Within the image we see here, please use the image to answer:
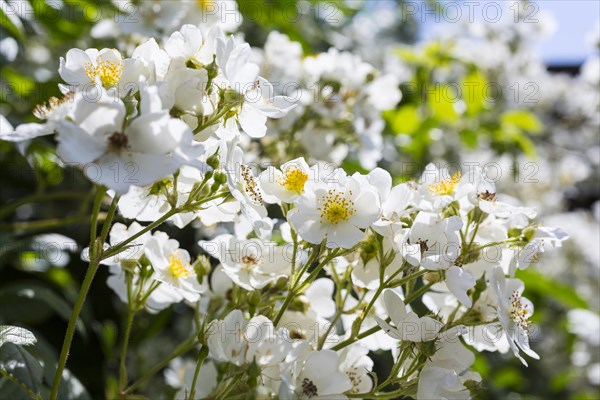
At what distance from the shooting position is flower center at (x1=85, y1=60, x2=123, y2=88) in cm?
113

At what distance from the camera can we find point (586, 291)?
459 centimetres

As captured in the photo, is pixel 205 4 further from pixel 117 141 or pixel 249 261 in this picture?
pixel 117 141

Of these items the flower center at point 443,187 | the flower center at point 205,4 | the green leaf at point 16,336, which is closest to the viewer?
the green leaf at point 16,336

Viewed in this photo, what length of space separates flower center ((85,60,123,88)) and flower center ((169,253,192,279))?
0.38 m

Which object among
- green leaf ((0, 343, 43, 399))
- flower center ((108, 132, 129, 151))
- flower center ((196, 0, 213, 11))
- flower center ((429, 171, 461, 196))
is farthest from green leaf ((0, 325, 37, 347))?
flower center ((196, 0, 213, 11))

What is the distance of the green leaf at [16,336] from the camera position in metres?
1.11

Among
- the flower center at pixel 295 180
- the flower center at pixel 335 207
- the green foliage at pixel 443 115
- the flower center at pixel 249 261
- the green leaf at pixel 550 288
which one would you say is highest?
the flower center at pixel 295 180

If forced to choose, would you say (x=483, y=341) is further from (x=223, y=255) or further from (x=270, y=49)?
(x=270, y=49)

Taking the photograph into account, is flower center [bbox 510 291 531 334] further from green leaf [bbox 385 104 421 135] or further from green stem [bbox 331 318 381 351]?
green leaf [bbox 385 104 421 135]

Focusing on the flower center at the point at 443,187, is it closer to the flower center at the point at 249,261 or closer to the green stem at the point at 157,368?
the flower center at the point at 249,261

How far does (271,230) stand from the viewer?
4.09 feet

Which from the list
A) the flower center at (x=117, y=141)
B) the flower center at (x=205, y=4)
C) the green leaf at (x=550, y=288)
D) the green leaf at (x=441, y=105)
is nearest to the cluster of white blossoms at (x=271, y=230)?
the flower center at (x=117, y=141)

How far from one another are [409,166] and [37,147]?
4.42 ft

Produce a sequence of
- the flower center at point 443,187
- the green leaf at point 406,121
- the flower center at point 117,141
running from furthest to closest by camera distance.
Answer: the green leaf at point 406,121
the flower center at point 443,187
the flower center at point 117,141
